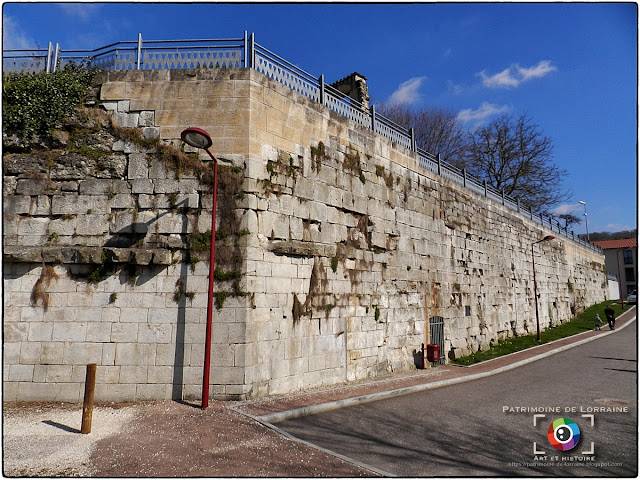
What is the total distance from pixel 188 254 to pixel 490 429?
5853 millimetres

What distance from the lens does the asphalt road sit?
15.9ft

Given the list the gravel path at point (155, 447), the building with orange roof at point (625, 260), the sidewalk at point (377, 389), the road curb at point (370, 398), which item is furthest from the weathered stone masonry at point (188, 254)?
the building with orange roof at point (625, 260)

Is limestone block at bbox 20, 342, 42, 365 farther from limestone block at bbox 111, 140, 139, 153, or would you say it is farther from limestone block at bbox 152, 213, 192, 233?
limestone block at bbox 111, 140, 139, 153

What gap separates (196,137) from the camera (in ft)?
20.8

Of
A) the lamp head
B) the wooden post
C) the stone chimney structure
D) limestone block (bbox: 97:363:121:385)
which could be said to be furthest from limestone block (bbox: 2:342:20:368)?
the stone chimney structure

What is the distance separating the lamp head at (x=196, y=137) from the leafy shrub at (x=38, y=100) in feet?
10.7

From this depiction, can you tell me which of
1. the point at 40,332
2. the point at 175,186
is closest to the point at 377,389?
the point at 175,186

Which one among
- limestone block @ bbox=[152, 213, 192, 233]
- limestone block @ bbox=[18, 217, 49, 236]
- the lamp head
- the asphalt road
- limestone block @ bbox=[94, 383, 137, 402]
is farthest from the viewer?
limestone block @ bbox=[152, 213, 192, 233]

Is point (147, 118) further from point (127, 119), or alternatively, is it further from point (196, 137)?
point (196, 137)

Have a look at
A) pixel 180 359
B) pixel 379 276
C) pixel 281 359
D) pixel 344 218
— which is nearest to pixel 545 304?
pixel 379 276

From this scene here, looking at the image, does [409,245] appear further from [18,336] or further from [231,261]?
[18,336]

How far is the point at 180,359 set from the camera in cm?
694

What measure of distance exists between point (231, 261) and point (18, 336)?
3.89m

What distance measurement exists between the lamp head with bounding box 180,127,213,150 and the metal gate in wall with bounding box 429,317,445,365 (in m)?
8.47
